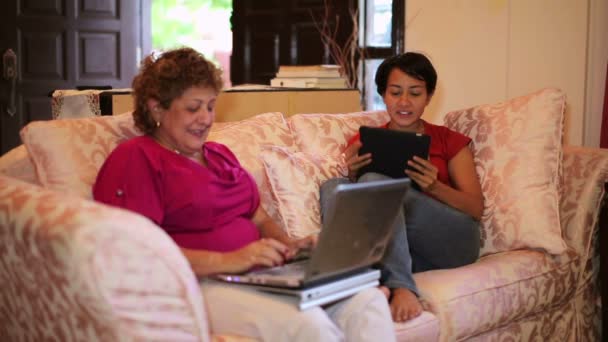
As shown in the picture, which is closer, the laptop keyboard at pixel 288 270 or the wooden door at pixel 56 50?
the laptop keyboard at pixel 288 270

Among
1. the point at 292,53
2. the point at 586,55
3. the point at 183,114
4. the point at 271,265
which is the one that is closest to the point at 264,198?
the point at 183,114

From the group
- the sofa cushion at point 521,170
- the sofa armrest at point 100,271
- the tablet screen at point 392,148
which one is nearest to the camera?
the sofa armrest at point 100,271

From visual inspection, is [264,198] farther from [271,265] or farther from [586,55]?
[586,55]

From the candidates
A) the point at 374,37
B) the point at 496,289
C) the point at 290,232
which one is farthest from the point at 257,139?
the point at 374,37

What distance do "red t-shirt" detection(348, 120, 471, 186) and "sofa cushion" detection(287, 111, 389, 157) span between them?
0.07 metres

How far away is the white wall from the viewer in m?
3.71

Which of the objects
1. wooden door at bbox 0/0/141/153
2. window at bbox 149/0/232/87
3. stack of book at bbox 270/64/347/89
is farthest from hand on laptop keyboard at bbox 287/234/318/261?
window at bbox 149/0/232/87

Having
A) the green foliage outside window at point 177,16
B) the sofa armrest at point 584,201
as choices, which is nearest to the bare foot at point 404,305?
the sofa armrest at point 584,201

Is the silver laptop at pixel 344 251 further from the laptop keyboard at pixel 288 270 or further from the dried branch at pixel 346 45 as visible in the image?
the dried branch at pixel 346 45

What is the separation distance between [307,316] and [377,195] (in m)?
0.28

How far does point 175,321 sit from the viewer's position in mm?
1430

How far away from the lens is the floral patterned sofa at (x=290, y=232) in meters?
1.38

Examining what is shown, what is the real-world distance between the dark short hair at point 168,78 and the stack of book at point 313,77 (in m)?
1.49

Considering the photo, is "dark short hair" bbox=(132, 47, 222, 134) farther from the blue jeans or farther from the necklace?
the blue jeans
